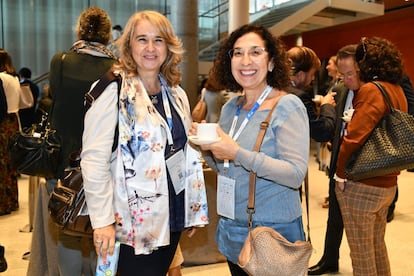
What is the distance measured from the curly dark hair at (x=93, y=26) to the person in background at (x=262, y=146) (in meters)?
0.93

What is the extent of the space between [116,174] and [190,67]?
6.69m

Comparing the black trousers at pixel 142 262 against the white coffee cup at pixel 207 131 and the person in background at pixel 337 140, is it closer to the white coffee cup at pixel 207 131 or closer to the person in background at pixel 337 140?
the white coffee cup at pixel 207 131

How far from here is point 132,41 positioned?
1682mm

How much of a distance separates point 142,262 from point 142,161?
412 mm

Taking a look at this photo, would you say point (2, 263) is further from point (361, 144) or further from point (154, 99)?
point (361, 144)

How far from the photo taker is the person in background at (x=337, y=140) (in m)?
2.57

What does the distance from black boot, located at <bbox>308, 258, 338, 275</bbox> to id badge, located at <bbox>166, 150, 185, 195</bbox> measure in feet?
5.95

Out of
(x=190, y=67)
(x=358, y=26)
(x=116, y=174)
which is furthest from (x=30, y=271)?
(x=358, y=26)

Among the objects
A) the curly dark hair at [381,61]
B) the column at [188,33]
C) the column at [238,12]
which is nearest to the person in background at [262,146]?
the curly dark hair at [381,61]

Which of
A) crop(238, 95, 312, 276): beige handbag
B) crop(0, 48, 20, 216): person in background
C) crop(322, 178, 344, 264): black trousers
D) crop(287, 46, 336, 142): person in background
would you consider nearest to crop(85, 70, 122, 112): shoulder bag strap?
crop(238, 95, 312, 276): beige handbag

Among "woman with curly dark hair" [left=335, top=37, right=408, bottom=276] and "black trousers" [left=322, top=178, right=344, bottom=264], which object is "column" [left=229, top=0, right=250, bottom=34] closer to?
"black trousers" [left=322, top=178, right=344, bottom=264]

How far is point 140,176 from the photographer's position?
→ 1552 mm

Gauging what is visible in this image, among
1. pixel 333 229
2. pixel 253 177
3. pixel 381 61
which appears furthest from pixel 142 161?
pixel 333 229

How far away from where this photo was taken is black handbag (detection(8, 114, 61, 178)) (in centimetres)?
221
